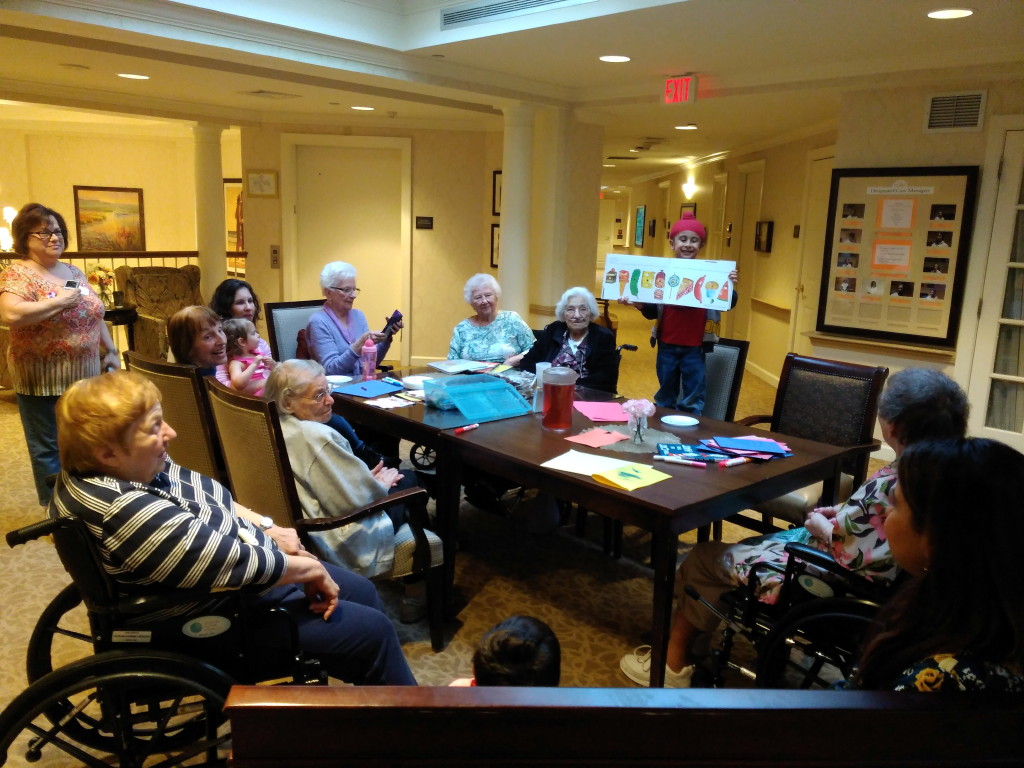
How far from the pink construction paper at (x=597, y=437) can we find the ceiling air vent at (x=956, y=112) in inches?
124

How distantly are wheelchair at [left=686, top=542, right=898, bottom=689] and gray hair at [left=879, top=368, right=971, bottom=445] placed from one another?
0.39 meters

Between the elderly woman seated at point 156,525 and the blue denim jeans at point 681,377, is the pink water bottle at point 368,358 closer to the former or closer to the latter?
the blue denim jeans at point 681,377

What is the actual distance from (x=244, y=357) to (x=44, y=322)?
820 mm

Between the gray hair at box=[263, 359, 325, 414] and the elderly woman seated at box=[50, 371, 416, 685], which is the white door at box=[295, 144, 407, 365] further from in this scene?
the elderly woman seated at box=[50, 371, 416, 685]

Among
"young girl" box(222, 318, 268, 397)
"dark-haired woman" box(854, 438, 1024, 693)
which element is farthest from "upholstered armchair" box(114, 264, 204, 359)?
"dark-haired woman" box(854, 438, 1024, 693)

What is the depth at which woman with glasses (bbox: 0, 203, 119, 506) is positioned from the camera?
3055 millimetres

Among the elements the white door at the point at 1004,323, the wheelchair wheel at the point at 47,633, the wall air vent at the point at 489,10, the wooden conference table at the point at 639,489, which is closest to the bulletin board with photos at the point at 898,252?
the white door at the point at 1004,323

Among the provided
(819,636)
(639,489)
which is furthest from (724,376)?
(819,636)

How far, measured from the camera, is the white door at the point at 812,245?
6195mm

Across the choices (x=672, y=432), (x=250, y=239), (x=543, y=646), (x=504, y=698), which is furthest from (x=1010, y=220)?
(x=250, y=239)

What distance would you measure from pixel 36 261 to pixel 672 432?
2.68 meters

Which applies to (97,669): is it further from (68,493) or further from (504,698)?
(504,698)

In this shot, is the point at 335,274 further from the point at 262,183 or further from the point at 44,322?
the point at 262,183

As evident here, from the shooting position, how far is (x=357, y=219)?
24.0 feet
